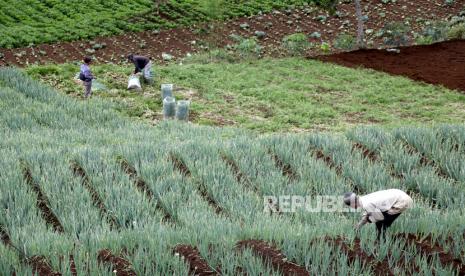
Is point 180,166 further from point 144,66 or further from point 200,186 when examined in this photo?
point 144,66

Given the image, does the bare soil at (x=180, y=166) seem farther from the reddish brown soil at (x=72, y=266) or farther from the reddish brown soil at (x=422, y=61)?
the reddish brown soil at (x=422, y=61)

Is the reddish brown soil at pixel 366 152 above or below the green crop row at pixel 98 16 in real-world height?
below

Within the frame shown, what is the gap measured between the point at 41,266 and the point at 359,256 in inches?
86.8

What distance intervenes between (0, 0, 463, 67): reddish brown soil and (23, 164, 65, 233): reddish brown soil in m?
11.4

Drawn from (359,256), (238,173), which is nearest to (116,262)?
(359,256)

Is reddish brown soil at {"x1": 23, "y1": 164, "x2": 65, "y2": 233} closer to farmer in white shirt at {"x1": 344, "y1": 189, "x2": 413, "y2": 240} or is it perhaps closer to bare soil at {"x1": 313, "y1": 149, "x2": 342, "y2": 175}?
farmer in white shirt at {"x1": 344, "y1": 189, "x2": 413, "y2": 240}

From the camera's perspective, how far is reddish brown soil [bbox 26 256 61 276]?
3.86 metres

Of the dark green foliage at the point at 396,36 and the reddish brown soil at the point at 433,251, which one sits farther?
the dark green foliage at the point at 396,36

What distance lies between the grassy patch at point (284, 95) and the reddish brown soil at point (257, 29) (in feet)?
11.4

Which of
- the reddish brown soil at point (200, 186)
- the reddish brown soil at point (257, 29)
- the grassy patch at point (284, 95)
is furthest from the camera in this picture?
the reddish brown soil at point (257, 29)

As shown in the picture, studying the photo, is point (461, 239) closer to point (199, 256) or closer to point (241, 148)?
point (199, 256)

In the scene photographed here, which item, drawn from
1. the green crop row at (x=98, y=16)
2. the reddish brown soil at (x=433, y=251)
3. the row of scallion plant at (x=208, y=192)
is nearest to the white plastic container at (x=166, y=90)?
the row of scallion plant at (x=208, y=192)

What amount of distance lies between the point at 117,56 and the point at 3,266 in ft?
47.9

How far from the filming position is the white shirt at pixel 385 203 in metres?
3.88
